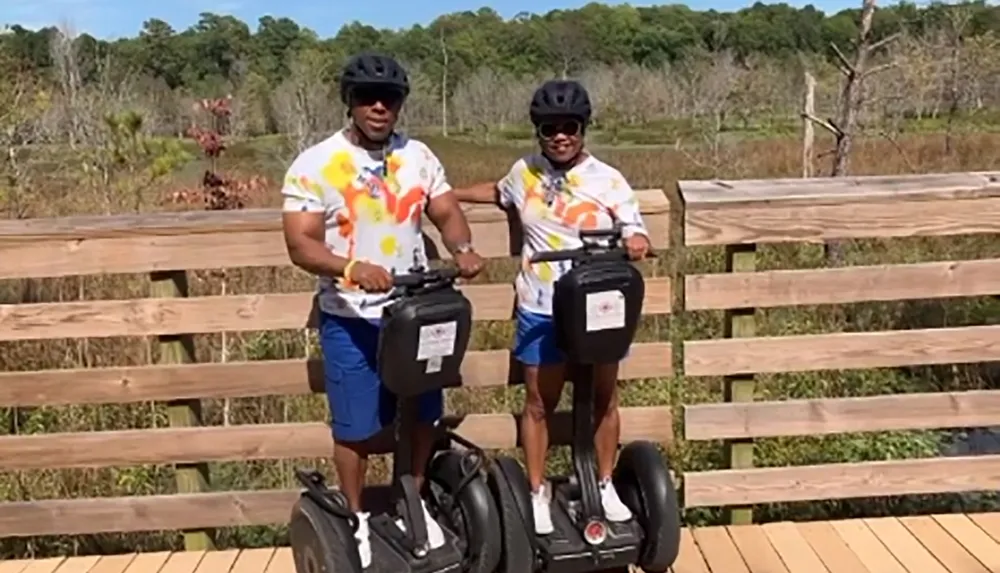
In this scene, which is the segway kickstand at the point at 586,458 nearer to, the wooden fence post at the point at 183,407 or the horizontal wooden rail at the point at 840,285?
the horizontal wooden rail at the point at 840,285

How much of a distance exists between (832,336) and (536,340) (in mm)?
1000

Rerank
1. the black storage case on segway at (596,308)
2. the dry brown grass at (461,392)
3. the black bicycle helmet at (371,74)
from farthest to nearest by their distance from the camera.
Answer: the dry brown grass at (461,392)
the black storage case on segway at (596,308)
the black bicycle helmet at (371,74)

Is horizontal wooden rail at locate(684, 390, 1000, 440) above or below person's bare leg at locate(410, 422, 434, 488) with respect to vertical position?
below

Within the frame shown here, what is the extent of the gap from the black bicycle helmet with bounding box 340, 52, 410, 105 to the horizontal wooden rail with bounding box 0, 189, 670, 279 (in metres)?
0.64

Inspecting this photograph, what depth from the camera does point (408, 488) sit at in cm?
258

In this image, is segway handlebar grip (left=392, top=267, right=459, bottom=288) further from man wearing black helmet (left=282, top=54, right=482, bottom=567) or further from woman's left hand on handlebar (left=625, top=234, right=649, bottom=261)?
woman's left hand on handlebar (left=625, top=234, right=649, bottom=261)

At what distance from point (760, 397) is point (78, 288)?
3.18m

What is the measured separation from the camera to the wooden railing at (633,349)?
3010mm

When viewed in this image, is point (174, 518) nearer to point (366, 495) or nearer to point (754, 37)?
point (366, 495)

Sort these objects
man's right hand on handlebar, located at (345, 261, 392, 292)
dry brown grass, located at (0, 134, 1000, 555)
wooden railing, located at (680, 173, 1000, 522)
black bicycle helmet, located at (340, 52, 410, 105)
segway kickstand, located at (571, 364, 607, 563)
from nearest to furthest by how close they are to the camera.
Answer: man's right hand on handlebar, located at (345, 261, 392, 292), black bicycle helmet, located at (340, 52, 410, 105), segway kickstand, located at (571, 364, 607, 563), wooden railing, located at (680, 173, 1000, 522), dry brown grass, located at (0, 134, 1000, 555)

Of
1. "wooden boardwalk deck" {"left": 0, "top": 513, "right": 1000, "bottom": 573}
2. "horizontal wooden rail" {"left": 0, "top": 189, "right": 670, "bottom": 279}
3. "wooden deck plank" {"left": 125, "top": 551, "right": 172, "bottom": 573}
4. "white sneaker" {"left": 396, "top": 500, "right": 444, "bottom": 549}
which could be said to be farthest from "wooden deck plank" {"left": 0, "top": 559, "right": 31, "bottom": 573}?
"white sneaker" {"left": 396, "top": 500, "right": 444, "bottom": 549}

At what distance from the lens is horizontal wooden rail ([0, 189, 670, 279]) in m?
2.98

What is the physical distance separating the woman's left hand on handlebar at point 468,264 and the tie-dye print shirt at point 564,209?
204 mm

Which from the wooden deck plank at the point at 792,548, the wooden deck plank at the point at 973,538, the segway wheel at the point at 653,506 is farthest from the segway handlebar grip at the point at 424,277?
the wooden deck plank at the point at 973,538
